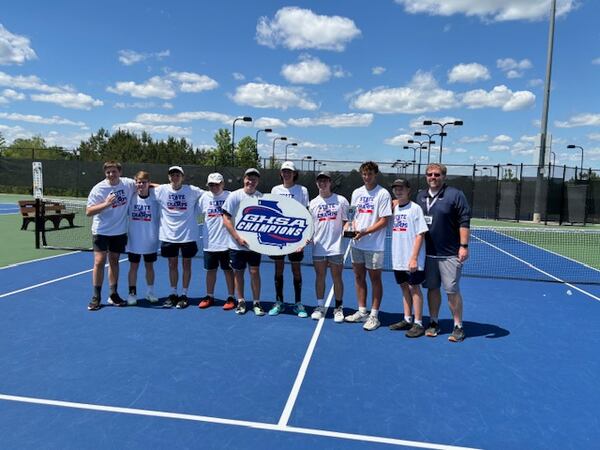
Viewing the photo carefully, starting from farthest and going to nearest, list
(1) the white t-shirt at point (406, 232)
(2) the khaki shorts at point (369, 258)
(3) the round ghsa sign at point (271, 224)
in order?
Answer: (3) the round ghsa sign at point (271, 224) < (2) the khaki shorts at point (369, 258) < (1) the white t-shirt at point (406, 232)

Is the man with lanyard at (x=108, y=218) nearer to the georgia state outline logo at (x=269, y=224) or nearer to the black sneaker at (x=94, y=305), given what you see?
the black sneaker at (x=94, y=305)

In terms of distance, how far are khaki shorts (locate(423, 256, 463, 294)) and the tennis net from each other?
13.0 feet

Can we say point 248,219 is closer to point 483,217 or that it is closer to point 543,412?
point 543,412

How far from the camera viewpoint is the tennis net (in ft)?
32.1

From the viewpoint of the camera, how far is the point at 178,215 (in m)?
6.30

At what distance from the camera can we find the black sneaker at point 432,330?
5465 millimetres

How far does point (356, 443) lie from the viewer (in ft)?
10.6

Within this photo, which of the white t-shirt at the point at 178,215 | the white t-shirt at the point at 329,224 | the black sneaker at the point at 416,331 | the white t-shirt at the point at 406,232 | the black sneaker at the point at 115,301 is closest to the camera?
the white t-shirt at the point at 406,232

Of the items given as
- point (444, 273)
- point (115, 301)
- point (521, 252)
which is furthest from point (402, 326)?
point (521, 252)

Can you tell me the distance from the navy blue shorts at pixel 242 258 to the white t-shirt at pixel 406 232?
1.91 meters

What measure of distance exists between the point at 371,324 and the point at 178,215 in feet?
10.2

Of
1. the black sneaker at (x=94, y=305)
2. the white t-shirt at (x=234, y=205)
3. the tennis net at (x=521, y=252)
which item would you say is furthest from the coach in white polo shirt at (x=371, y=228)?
the tennis net at (x=521, y=252)

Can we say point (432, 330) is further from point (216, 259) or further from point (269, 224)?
point (216, 259)

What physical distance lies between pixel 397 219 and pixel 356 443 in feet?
9.65
